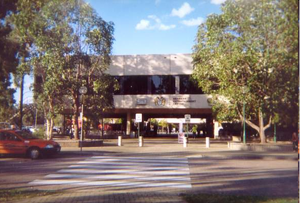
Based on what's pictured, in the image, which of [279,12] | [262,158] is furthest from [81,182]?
[262,158]

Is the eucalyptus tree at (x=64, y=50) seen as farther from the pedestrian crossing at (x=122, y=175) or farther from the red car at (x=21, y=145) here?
the pedestrian crossing at (x=122, y=175)

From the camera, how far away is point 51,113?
2405cm

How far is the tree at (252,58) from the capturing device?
23.4 ft

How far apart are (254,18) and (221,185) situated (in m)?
5.77

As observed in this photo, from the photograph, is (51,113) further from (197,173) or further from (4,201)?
(4,201)

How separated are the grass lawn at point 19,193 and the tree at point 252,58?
630cm

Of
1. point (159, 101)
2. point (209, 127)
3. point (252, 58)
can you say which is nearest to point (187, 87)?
point (159, 101)

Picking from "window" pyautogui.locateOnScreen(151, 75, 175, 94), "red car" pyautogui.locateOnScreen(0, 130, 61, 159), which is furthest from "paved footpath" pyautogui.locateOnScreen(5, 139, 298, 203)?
"window" pyautogui.locateOnScreen(151, 75, 175, 94)

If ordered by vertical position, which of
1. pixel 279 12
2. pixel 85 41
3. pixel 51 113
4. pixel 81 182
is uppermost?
pixel 85 41

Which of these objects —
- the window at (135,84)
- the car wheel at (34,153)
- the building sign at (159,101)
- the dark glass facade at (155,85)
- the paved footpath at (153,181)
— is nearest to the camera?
the paved footpath at (153,181)

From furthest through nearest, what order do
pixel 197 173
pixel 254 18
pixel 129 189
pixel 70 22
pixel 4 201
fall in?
pixel 70 22 < pixel 197 173 < pixel 254 18 < pixel 129 189 < pixel 4 201

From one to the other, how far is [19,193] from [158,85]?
96.8ft

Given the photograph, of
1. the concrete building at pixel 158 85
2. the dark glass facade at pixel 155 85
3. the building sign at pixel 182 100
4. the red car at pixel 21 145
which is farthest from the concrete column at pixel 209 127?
the red car at pixel 21 145

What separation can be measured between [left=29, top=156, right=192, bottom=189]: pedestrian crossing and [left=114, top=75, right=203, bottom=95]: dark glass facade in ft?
71.1
